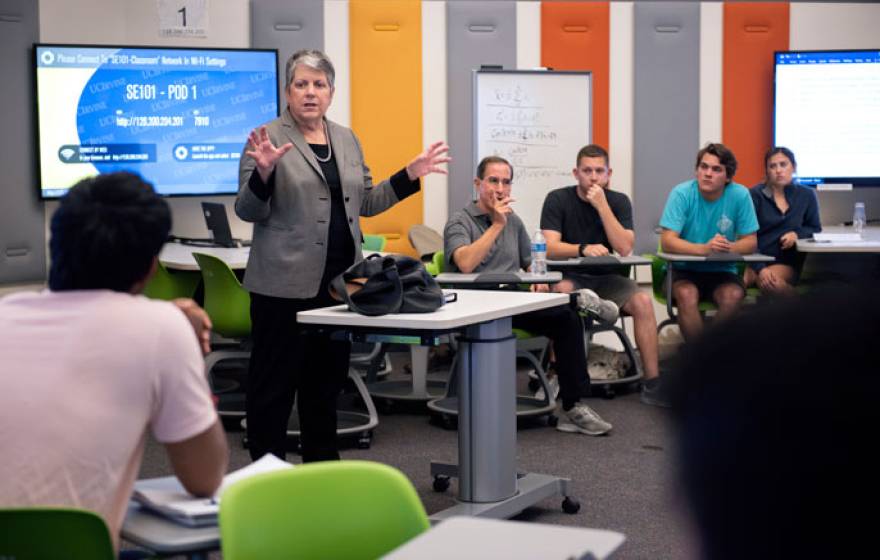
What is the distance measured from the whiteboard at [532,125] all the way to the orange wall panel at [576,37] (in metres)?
0.36

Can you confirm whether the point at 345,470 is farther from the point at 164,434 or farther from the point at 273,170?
the point at 273,170

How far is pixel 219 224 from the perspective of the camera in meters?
6.53

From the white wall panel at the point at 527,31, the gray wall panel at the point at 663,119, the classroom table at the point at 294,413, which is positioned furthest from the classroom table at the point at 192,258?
the gray wall panel at the point at 663,119

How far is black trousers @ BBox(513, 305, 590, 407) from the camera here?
17.2 feet

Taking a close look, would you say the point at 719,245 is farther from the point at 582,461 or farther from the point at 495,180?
the point at 582,461

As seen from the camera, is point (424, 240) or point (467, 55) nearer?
point (424, 240)

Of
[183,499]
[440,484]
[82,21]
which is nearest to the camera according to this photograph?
[183,499]

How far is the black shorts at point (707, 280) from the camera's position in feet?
20.5

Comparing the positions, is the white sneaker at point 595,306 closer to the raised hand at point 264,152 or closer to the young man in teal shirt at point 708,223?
the young man in teal shirt at point 708,223

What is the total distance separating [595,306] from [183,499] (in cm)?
346

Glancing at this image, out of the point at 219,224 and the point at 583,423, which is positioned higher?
the point at 219,224

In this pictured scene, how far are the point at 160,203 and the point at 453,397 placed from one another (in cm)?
384

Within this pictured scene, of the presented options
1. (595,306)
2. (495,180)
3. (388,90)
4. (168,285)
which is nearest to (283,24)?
(388,90)

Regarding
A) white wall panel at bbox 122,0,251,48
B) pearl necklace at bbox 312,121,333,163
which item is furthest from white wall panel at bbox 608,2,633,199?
A: pearl necklace at bbox 312,121,333,163
